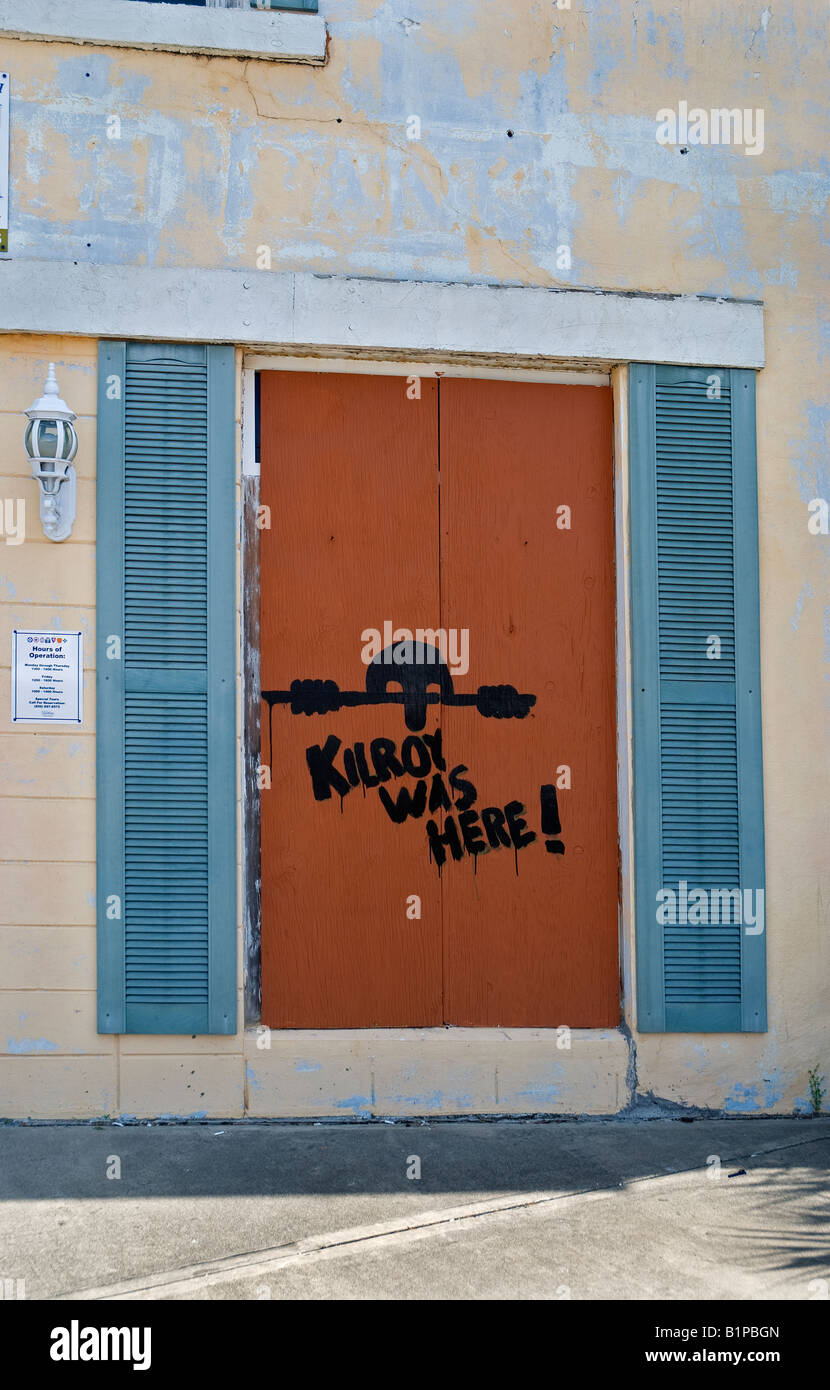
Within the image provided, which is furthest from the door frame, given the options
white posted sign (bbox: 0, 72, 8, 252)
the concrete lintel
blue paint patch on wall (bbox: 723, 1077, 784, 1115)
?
white posted sign (bbox: 0, 72, 8, 252)

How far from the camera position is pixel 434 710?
18.0ft

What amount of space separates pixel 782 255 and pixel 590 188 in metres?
0.96

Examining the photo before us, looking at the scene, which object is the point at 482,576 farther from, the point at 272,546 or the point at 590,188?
the point at 590,188

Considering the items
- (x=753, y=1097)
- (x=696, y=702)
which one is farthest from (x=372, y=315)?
(x=753, y=1097)

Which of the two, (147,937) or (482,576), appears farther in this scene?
(482,576)

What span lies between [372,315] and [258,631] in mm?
1477

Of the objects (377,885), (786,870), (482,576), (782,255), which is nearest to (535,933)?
(377,885)

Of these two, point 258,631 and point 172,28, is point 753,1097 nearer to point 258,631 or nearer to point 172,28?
point 258,631

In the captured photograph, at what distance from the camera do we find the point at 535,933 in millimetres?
5477

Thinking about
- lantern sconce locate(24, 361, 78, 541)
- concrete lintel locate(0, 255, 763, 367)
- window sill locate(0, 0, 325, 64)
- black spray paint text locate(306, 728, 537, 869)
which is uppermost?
window sill locate(0, 0, 325, 64)

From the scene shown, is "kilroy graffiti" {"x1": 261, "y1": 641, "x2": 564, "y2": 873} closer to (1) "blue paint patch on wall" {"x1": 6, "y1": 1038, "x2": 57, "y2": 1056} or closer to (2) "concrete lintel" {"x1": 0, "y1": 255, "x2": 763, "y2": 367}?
(2) "concrete lintel" {"x1": 0, "y1": 255, "x2": 763, "y2": 367}

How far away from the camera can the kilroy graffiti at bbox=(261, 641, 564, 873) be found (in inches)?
213

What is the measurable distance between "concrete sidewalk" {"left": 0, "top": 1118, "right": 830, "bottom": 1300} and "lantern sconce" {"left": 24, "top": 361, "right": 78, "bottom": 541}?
254 cm

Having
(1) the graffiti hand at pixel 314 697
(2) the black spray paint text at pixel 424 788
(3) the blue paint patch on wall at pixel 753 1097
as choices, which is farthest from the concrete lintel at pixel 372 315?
(3) the blue paint patch on wall at pixel 753 1097
